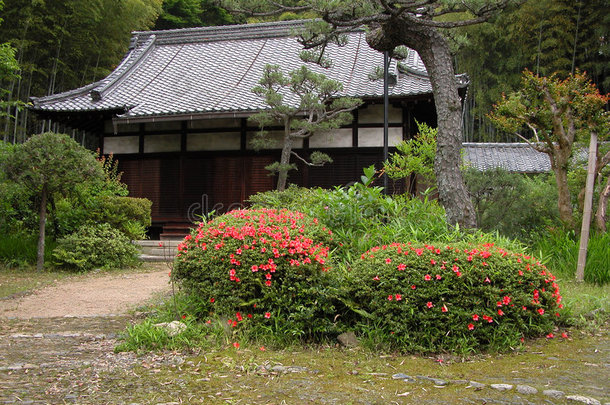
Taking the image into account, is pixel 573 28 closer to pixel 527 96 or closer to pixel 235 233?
pixel 527 96

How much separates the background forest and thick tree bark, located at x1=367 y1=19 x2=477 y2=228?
10960 millimetres

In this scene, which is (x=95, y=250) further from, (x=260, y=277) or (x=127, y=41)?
(x=127, y=41)

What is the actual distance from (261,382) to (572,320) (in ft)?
8.22

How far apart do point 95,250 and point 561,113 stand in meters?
7.33

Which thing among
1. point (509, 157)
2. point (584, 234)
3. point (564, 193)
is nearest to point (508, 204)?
point (564, 193)

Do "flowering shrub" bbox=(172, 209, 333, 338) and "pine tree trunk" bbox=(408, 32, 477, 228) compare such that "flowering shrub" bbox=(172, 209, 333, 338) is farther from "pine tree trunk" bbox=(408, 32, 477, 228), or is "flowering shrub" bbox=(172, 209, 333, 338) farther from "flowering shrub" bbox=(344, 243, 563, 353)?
"pine tree trunk" bbox=(408, 32, 477, 228)

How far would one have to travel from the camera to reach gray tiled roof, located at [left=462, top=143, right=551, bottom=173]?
Answer: 17.9m

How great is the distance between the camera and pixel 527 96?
6840mm

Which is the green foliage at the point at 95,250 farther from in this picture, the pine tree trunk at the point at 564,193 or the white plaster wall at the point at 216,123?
the pine tree trunk at the point at 564,193

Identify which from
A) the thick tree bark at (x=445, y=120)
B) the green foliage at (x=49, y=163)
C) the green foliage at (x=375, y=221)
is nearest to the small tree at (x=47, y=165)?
the green foliage at (x=49, y=163)

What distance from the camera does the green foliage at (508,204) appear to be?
6.91 meters

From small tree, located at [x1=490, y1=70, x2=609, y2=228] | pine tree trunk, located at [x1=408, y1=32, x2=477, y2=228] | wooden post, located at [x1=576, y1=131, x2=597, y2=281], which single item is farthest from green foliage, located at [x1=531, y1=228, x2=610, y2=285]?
pine tree trunk, located at [x1=408, y1=32, x2=477, y2=228]

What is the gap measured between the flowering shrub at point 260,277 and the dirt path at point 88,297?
5.75 ft

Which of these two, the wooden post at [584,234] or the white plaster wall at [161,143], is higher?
the white plaster wall at [161,143]
